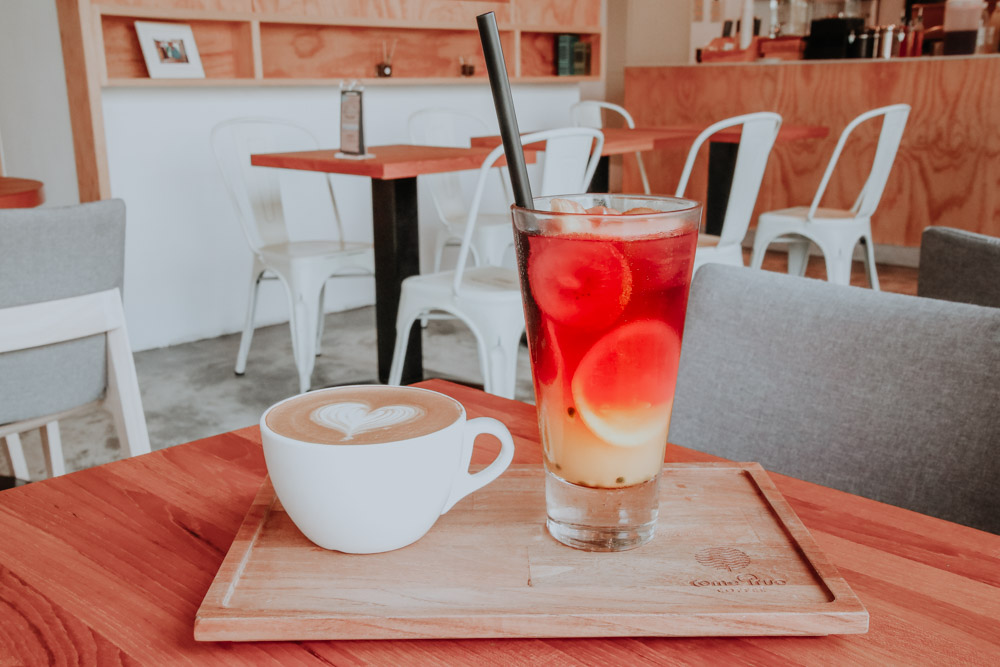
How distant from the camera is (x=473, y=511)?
53 cm

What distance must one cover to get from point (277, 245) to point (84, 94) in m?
0.87

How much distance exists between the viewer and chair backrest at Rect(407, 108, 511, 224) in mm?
3561

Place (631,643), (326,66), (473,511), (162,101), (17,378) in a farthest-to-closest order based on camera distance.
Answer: (326,66) → (162,101) → (17,378) → (473,511) → (631,643)

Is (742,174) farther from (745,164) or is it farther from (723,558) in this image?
(723,558)

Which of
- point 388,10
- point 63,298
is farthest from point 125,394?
point 388,10

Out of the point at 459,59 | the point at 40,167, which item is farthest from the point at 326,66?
the point at 40,167

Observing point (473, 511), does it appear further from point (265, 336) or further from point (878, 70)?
point (878, 70)

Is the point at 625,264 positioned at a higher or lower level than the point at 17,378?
higher

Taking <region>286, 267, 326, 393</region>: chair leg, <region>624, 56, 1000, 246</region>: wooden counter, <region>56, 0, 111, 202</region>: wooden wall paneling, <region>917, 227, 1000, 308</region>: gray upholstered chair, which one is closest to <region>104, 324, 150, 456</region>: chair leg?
<region>917, 227, 1000, 308</region>: gray upholstered chair

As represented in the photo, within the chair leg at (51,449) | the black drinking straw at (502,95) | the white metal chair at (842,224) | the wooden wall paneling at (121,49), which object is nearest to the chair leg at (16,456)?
the chair leg at (51,449)

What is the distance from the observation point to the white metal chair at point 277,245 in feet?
9.05

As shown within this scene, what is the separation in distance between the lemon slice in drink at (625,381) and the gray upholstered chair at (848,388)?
1.18 feet

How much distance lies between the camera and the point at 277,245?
3035 millimetres

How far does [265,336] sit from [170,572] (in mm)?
3287
